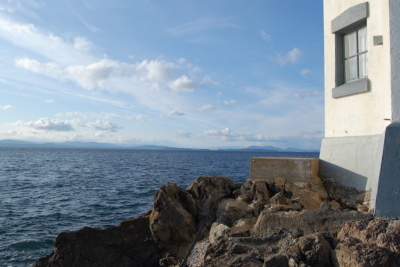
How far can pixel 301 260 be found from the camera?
4.96m

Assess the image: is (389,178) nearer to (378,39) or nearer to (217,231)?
(378,39)

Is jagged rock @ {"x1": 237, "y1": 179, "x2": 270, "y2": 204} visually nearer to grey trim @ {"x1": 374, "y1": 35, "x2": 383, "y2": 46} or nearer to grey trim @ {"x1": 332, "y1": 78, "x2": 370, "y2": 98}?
grey trim @ {"x1": 332, "y1": 78, "x2": 370, "y2": 98}

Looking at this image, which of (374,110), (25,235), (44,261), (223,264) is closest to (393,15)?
(374,110)

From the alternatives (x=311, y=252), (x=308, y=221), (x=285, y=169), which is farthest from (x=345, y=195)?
(x=311, y=252)

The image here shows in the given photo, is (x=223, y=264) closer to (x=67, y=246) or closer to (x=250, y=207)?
(x=250, y=207)

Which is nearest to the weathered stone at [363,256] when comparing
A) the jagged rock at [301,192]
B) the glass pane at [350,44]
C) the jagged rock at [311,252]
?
the jagged rock at [311,252]

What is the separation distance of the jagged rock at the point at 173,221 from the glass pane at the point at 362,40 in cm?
522

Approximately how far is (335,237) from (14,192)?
83.9 ft

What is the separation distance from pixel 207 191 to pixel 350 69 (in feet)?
14.9

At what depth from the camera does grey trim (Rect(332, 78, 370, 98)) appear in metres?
7.58

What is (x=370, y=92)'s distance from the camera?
7484 mm

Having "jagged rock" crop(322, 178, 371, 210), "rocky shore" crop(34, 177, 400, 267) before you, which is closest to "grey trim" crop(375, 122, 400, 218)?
"rocky shore" crop(34, 177, 400, 267)

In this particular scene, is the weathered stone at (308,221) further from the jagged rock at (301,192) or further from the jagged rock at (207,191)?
the jagged rock at (207,191)

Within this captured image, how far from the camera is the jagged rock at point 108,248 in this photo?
838 cm
